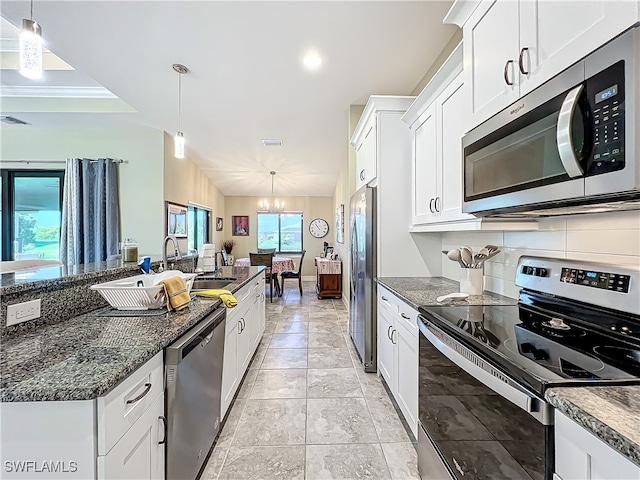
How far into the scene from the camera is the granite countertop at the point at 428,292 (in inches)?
65.7

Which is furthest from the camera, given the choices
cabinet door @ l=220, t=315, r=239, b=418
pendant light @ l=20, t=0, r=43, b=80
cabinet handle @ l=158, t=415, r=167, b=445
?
cabinet door @ l=220, t=315, r=239, b=418

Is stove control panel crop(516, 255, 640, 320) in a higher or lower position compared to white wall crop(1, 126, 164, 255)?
lower

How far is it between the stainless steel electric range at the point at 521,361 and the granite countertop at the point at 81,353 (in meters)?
1.13

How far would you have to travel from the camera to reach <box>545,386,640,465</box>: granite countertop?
0.54m

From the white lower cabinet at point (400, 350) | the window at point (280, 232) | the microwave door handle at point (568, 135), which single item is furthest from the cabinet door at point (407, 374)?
the window at point (280, 232)

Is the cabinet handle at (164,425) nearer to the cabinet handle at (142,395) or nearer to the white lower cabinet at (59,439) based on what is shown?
the cabinet handle at (142,395)

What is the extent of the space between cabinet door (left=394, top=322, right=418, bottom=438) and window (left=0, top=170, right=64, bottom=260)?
4.93 metres

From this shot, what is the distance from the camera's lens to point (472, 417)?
107 cm

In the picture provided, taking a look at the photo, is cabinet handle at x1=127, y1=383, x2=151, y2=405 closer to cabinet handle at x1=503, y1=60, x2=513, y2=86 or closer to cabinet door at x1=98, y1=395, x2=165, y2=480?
cabinet door at x1=98, y1=395, x2=165, y2=480

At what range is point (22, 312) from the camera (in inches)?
45.7

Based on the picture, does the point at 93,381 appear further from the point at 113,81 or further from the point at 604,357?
the point at 113,81

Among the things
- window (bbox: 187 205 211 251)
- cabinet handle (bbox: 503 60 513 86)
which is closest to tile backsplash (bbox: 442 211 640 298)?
cabinet handle (bbox: 503 60 513 86)

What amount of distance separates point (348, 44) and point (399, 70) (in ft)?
2.11

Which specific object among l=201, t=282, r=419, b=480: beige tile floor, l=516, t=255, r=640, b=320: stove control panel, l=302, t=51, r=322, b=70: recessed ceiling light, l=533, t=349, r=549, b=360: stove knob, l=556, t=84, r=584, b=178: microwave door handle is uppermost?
l=302, t=51, r=322, b=70: recessed ceiling light
